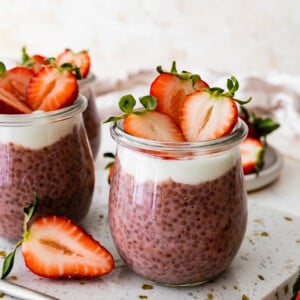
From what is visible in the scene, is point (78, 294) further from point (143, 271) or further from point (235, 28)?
point (235, 28)

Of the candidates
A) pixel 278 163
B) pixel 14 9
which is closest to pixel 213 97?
pixel 278 163

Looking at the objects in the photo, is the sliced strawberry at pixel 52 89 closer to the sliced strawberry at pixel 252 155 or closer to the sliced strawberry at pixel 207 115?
the sliced strawberry at pixel 207 115

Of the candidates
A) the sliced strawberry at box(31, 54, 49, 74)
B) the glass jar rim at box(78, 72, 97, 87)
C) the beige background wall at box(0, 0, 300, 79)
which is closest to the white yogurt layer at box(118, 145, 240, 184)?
the sliced strawberry at box(31, 54, 49, 74)

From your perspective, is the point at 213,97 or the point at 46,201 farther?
the point at 46,201

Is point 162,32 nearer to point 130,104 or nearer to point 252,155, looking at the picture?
point 252,155

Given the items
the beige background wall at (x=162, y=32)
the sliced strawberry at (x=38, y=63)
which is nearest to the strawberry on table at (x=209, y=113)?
the sliced strawberry at (x=38, y=63)

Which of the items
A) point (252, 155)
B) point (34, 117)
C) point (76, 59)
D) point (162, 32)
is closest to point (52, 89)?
point (34, 117)

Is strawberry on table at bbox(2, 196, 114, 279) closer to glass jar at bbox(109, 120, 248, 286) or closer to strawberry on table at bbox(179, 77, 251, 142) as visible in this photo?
glass jar at bbox(109, 120, 248, 286)
